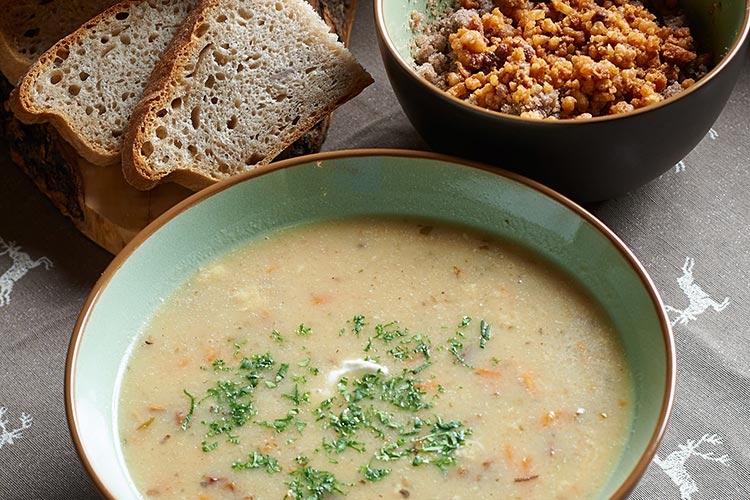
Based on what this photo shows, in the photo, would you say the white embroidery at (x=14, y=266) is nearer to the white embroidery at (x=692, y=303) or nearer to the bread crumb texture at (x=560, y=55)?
the bread crumb texture at (x=560, y=55)

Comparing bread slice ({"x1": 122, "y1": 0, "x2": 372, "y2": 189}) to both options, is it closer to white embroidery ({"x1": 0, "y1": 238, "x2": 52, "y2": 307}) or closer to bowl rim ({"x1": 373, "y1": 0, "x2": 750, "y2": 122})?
bowl rim ({"x1": 373, "y1": 0, "x2": 750, "y2": 122})

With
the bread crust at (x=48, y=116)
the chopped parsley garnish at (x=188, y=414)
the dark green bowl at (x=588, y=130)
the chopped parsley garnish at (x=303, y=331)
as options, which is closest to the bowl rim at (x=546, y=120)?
the dark green bowl at (x=588, y=130)

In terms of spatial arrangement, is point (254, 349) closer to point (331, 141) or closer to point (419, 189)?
point (419, 189)

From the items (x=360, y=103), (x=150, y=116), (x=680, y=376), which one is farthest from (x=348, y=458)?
(x=360, y=103)

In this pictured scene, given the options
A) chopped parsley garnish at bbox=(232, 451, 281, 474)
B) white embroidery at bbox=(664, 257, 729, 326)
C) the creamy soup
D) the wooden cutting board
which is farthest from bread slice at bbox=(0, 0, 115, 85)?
white embroidery at bbox=(664, 257, 729, 326)

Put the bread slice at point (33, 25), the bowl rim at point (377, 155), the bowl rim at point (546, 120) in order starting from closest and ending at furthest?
the bowl rim at point (377, 155), the bowl rim at point (546, 120), the bread slice at point (33, 25)

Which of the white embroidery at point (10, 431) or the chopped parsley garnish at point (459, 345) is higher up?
the chopped parsley garnish at point (459, 345)

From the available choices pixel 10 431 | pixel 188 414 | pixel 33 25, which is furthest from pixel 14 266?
pixel 188 414

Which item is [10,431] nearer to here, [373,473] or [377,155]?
[373,473]
